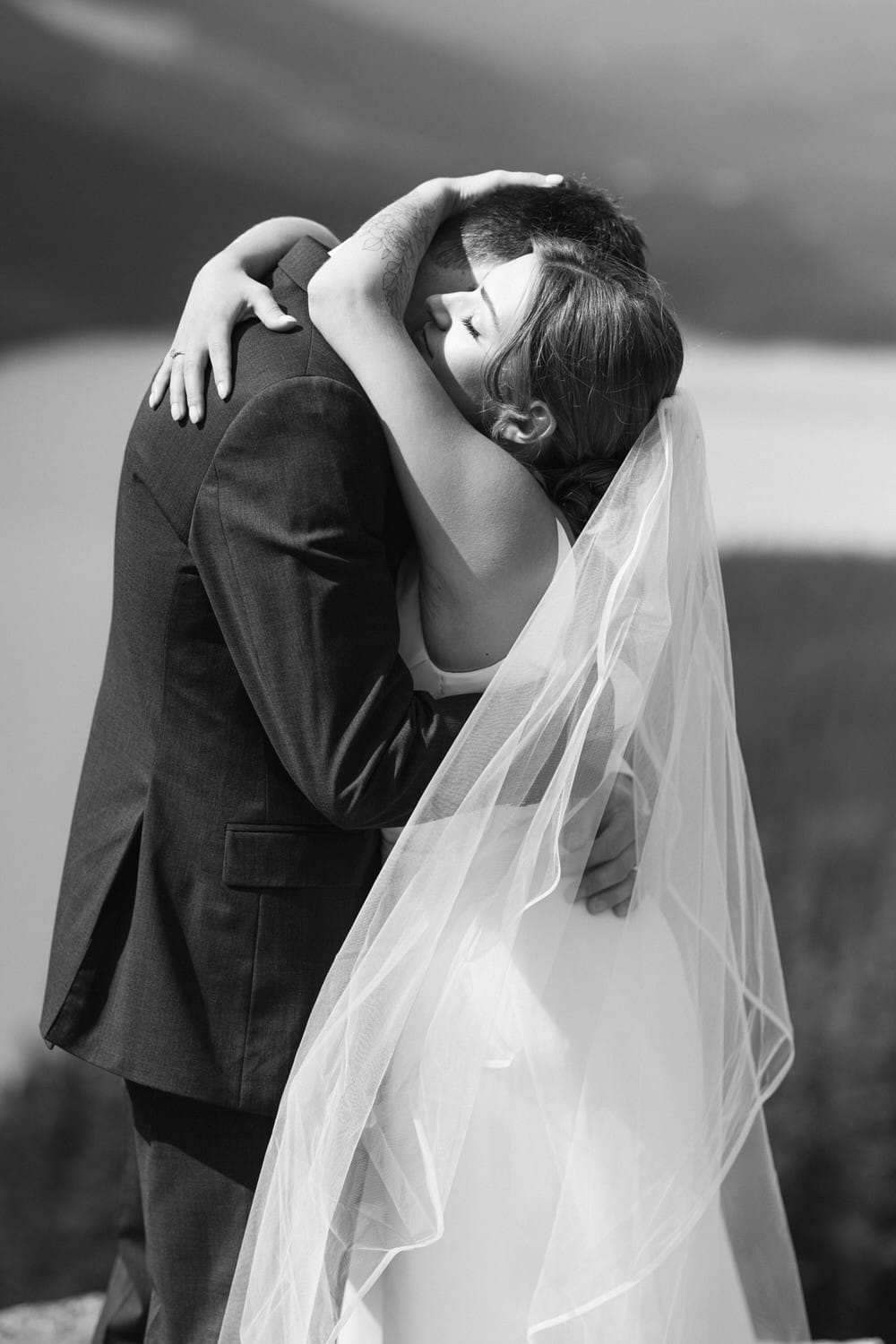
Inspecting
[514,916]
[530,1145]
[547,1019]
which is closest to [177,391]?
[514,916]

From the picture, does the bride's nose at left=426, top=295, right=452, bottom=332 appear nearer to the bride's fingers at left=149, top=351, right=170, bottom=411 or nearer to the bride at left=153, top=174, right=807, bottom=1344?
the bride at left=153, top=174, right=807, bottom=1344

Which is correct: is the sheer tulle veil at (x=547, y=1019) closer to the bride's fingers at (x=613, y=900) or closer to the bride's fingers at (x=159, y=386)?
the bride's fingers at (x=613, y=900)

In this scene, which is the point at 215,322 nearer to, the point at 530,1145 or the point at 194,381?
the point at 194,381

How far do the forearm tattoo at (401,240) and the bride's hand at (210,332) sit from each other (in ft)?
0.39

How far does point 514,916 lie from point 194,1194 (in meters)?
0.58

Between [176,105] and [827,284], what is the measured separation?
166 cm

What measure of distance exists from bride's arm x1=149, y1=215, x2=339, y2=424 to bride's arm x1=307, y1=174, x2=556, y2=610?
3.5 inches

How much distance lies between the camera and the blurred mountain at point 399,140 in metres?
2.81

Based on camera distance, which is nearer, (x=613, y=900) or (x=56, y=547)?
(x=613, y=900)

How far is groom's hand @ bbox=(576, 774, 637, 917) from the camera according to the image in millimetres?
1530

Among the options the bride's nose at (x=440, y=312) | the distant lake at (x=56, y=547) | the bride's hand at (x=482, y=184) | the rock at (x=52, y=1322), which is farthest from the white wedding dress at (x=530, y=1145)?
the distant lake at (x=56, y=547)

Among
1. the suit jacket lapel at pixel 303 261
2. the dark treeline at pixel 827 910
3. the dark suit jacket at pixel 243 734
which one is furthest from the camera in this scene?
the dark treeline at pixel 827 910

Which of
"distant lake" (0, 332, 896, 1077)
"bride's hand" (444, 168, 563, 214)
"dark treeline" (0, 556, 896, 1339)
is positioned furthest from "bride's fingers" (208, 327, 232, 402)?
"dark treeline" (0, 556, 896, 1339)

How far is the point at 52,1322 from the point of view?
101 inches
